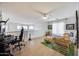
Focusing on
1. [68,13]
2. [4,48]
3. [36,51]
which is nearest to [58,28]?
[68,13]

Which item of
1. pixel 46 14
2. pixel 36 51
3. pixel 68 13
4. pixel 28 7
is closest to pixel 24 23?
pixel 28 7

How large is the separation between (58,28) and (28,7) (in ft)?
1.89

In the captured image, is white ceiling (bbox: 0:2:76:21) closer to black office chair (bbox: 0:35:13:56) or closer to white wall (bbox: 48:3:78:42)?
white wall (bbox: 48:3:78:42)

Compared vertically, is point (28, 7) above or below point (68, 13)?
above

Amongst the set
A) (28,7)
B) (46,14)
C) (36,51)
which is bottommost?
(36,51)

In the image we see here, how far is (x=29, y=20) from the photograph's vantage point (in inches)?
63.8

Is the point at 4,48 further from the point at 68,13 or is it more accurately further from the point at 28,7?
the point at 68,13

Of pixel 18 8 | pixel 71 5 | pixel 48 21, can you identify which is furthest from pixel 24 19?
pixel 71 5

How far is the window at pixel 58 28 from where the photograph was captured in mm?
1614

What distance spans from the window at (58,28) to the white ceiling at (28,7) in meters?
0.22

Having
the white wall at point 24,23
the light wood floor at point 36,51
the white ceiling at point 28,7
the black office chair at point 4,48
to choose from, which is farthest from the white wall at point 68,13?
the black office chair at point 4,48

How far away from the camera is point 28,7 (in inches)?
63.9

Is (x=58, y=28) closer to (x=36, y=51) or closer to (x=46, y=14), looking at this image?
(x=46, y=14)

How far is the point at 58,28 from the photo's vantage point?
1.59 metres
